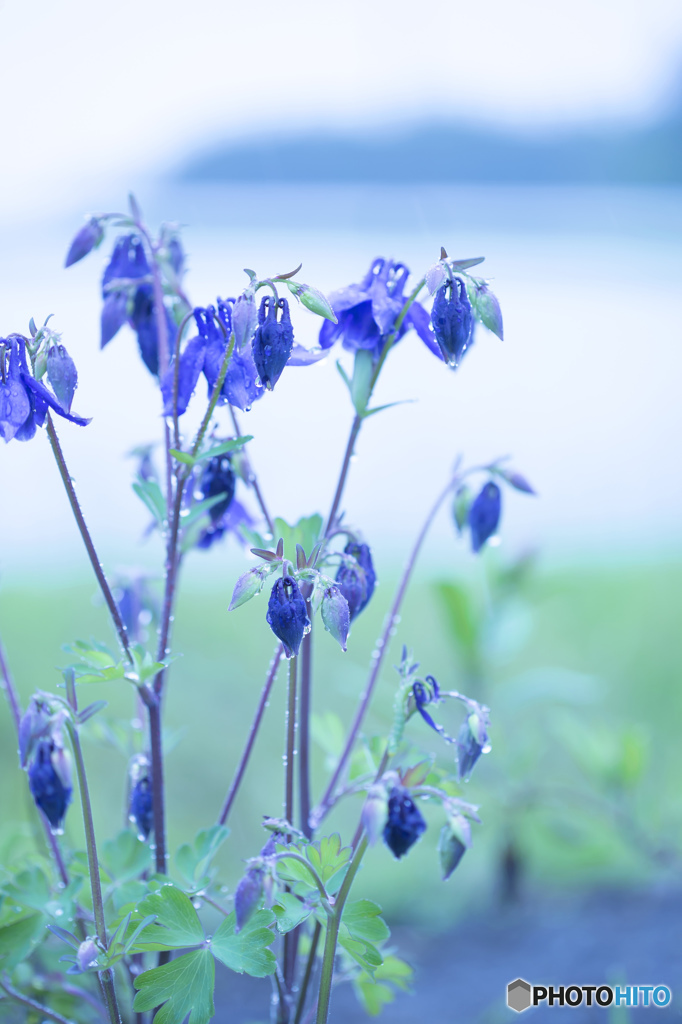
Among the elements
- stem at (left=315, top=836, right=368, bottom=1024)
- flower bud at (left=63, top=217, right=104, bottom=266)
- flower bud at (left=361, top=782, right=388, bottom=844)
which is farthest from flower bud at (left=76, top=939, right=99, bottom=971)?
flower bud at (left=63, top=217, right=104, bottom=266)

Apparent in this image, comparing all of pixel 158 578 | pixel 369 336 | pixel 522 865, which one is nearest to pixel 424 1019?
pixel 522 865

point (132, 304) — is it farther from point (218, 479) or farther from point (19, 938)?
point (19, 938)

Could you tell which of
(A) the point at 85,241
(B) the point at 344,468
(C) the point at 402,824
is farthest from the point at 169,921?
(A) the point at 85,241

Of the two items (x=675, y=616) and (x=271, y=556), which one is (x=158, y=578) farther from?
(x=675, y=616)

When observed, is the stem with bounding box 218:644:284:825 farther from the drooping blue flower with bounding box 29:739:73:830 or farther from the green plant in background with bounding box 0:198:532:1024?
the drooping blue flower with bounding box 29:739:73:830

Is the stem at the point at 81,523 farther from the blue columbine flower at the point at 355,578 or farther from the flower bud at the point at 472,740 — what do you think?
the flower bud at the point at 472,740

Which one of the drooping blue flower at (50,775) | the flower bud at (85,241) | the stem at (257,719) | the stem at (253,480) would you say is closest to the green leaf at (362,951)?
the stem at (257,719)
